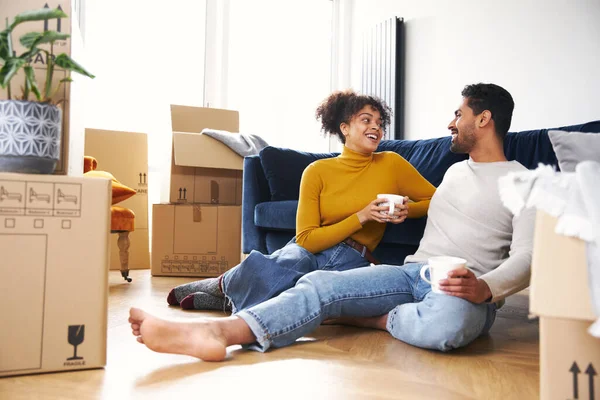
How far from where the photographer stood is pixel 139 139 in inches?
146

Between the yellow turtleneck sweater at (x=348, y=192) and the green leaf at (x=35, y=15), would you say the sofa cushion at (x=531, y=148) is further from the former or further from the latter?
the green leaf at (x=35, y=15)

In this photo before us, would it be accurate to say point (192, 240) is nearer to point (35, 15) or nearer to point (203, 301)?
point (203, 301)

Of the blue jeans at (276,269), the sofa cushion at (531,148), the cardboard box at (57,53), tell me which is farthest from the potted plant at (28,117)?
the sofa cushion at (531,148)

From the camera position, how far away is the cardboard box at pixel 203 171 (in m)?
3.25

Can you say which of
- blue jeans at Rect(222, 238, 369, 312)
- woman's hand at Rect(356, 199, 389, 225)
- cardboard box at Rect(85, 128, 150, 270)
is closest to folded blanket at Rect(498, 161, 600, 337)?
woman's hand at Rect(356, 199, 389, 225)

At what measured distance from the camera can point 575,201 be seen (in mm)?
782

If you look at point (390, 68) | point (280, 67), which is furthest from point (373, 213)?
point (280, 67)

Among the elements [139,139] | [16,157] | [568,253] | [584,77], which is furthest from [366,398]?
[139,139]

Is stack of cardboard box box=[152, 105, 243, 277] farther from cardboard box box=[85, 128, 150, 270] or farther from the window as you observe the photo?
the window

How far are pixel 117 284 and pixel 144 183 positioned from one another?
3.37 feet

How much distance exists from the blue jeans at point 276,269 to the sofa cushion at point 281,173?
855 mm

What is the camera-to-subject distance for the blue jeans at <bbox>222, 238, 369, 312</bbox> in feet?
5.74

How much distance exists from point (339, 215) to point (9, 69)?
1.12m

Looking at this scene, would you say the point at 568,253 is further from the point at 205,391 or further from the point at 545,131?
the point at 545,131
